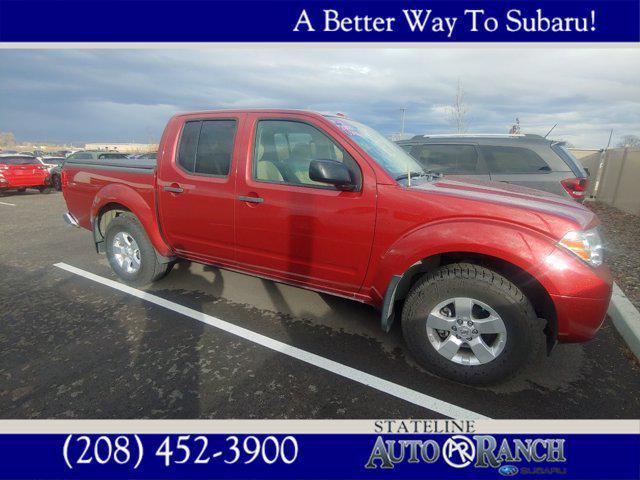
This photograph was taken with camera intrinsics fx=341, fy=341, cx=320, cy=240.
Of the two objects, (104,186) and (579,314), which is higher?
(104,186)

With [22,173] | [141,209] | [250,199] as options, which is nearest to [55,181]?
[22,173]

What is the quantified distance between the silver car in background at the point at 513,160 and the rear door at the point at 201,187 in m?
3.09

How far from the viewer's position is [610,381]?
2.45m

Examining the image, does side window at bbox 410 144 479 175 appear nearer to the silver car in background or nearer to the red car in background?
the silver car in background

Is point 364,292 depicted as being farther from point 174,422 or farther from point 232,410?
point 174,422

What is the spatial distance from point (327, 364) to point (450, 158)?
4547 mm

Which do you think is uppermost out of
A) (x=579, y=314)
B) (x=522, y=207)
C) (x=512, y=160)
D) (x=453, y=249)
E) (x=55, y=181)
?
(x=512, y=160)

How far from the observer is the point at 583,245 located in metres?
2.17

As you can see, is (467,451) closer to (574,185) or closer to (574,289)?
(574,289)

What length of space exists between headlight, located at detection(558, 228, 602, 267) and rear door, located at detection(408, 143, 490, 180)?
3.43m

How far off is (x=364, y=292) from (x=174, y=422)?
1.58 metres

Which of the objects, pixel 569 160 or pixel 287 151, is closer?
pixel 287 151

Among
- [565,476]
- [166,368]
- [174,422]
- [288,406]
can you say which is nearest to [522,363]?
[565,476]

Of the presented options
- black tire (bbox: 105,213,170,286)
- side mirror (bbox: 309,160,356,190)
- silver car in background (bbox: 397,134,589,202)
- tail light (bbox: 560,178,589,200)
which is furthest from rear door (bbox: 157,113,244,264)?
tail light (bbox: 560,178,589,200)
